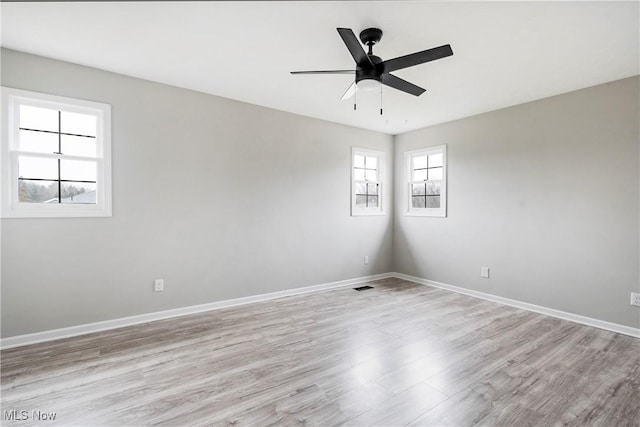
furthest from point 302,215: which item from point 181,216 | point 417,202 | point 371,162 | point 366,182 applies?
point 417,202

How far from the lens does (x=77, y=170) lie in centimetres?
306

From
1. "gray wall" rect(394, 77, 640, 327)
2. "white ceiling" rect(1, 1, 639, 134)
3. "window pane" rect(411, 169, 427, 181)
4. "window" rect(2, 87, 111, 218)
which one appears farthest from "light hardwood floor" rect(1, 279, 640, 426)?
"white ceiling" rect(1, 1, 639, 134)

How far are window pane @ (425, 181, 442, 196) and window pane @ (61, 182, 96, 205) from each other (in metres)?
4.66

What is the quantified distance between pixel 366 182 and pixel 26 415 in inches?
187

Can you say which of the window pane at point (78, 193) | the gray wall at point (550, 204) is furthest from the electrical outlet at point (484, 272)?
the window pane at point (78, 193)

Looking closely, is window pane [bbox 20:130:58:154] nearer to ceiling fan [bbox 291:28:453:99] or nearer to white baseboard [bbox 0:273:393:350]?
white baseboard [bbox 0:273:393:350]

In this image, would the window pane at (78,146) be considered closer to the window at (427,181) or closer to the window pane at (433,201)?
the window at (427,181)

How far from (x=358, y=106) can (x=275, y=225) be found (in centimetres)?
199

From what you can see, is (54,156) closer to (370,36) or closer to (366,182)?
(370,36)

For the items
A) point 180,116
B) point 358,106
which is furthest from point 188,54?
point 358,106

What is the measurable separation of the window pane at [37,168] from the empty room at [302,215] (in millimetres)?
17

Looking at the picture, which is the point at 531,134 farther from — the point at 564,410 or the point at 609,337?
the point at 564,410

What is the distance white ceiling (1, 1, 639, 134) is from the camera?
2.15m

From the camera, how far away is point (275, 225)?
4293 millimetres
